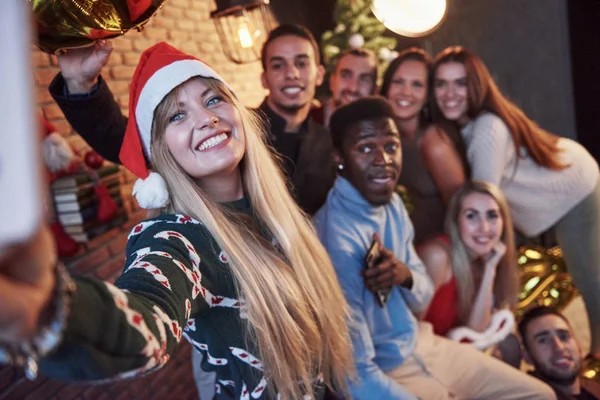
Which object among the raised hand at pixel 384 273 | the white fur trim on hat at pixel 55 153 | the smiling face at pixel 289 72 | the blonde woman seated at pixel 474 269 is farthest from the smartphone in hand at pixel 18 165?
the blonde woman seated at pixel 474 269

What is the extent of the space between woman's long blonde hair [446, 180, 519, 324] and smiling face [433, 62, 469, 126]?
0.38 m

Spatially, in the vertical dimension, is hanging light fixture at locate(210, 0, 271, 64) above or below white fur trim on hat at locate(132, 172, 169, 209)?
above

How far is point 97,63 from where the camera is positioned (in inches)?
66.1

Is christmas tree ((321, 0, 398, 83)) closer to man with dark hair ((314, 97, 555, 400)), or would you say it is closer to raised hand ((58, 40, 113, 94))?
man with dark hair ((314, 97, 555, 400))

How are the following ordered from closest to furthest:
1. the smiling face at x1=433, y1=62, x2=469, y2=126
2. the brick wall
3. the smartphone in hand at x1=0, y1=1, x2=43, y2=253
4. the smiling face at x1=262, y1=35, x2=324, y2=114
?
the smartphone in hand at x1=0, y1=1, x2=43, y2=253, the brick wall, the smiling face at x1=262, y1=35, x2=324, y2=114, the smiling face at x1=433, y1=62, x2=469, y2=126

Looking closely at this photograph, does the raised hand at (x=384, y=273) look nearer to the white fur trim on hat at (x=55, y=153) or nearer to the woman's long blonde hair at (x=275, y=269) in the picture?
the woman's long blonde hair at (x=275, y=269)

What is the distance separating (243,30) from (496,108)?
132 centimetres

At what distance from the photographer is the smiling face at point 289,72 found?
253 centimetres

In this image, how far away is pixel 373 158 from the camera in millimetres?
2420

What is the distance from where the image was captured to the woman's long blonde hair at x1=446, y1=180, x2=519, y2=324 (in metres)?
2.72

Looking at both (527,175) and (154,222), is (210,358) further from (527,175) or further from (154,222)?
(527,175)

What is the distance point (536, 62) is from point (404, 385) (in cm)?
179

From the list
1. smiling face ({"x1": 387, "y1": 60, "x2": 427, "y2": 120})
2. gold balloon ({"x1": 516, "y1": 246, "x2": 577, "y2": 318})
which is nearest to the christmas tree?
smiling face ({"x1": 387, "y1": 60, "x2": 427, "y2": 120})

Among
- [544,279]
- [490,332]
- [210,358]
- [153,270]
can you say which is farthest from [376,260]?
[153,270]
